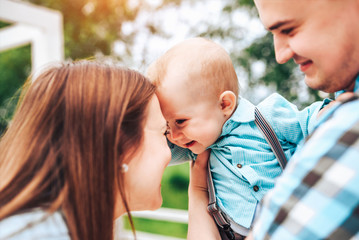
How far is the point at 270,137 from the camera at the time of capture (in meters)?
1.35

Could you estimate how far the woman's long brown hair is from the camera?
979mm

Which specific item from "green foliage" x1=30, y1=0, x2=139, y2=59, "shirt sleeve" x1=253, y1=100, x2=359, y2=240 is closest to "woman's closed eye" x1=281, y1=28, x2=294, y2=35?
"shirt sleeve" x1=253, y1=100, x2=359, y2=240

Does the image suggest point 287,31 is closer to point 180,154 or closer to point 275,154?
point 275,154

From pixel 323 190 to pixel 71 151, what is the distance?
66cm

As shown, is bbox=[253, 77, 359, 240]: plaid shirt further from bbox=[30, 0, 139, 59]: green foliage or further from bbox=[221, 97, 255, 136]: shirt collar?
bbox=[30, 0, 139, 59]: green foliage

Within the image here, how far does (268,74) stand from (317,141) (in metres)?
6.08

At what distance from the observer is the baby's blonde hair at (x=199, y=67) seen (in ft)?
4.73

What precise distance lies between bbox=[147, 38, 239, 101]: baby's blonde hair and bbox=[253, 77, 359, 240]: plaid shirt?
31.0 inches

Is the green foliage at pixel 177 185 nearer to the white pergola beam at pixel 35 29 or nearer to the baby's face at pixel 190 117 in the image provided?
the white pergola beam at pixel 35 29

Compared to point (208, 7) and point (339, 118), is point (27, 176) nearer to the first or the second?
point (339, 118)

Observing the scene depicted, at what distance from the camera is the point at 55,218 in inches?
37.4

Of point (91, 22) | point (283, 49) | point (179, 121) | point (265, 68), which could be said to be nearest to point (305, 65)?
point (283, 49)

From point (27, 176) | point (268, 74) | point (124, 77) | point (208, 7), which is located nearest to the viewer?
point (27, 176)

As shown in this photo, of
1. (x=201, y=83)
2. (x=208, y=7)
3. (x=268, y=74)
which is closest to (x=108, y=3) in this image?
(x=208, y=7)
